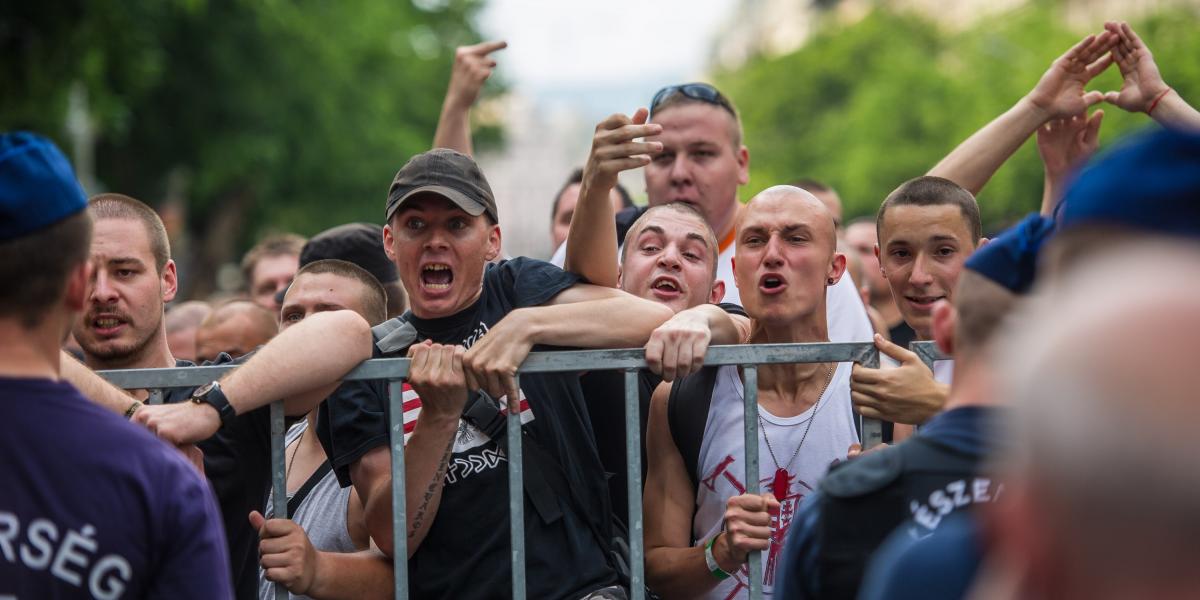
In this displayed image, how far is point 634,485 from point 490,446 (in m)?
0.58

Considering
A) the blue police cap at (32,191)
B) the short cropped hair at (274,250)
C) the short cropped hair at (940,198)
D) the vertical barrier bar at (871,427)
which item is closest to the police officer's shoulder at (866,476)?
the vertical barrier bar at (871,427)

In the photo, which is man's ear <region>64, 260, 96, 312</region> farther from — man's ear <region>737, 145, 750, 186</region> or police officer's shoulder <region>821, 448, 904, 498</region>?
man's ear <region>737, 145, 750, 186</region>

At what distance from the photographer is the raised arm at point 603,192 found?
4113 mm

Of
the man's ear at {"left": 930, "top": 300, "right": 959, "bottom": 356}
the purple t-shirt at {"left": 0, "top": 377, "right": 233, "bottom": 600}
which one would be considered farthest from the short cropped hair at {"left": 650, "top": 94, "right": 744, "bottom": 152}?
the purple t-shirt at {"left": 0, "top": 377, "right": 233, "bottom": 600}

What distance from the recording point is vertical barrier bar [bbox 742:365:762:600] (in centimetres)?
365

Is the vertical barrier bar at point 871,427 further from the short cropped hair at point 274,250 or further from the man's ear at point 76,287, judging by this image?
the short cropped hair at point 274,250

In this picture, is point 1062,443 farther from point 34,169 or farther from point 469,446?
point 469,446

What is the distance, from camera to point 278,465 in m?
3.71

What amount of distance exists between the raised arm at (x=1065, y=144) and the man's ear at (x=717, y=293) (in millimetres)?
1268

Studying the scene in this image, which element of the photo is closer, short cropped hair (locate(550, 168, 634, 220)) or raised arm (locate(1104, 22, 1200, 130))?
raised arm (locate(1104, 22, 1200, 130))

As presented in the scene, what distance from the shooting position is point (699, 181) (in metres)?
5.83

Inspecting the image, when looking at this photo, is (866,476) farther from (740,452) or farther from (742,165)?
(742,165)

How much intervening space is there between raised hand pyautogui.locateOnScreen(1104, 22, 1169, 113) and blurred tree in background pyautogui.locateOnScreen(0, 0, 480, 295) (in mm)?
12114

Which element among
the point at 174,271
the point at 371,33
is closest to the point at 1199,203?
the point at 174,271
